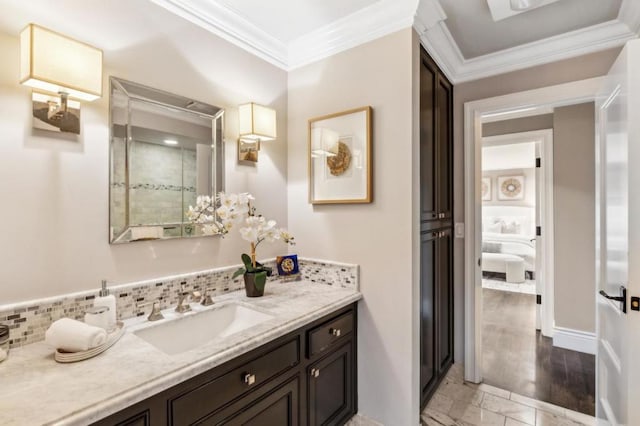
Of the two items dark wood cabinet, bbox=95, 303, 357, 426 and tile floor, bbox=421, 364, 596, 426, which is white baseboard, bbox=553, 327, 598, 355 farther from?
dark wood cabinet, bbox=95, 303, 357, 426

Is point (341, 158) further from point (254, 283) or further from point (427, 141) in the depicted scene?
point (254, 283)

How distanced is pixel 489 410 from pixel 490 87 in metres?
2.40

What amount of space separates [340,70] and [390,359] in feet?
6.03

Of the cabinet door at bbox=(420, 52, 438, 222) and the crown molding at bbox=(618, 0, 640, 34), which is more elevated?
the crown molding at bbox=(618, 0, 640, 34)

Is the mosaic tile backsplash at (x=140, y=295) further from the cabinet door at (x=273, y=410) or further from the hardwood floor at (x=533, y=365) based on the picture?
the hardwood floor at (x=533, y=365)

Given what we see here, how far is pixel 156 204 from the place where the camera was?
158 centimetres

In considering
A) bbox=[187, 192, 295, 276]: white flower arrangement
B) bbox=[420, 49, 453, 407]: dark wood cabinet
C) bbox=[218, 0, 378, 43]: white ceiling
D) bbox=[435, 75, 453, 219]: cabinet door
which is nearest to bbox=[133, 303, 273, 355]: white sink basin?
bbox=[187, 192, 295, 276]: white flower arrangement

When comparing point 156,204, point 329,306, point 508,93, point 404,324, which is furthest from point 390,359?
point 508,93

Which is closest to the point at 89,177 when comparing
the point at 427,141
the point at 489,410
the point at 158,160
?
the point at 158,160

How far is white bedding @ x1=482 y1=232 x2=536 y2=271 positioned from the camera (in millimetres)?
5980

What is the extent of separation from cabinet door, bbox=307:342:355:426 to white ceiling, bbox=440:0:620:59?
2.15m

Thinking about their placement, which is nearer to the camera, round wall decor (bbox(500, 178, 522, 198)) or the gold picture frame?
the gold picture frame

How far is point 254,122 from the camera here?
1.89 meters

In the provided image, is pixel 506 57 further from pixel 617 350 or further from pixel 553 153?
pixel 617 350
